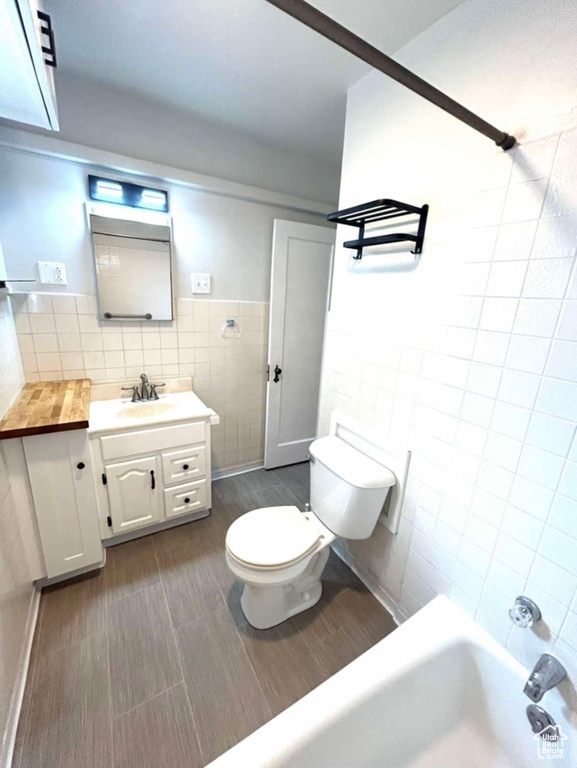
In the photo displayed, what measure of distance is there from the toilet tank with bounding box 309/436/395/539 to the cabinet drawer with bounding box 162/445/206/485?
2.44 feet

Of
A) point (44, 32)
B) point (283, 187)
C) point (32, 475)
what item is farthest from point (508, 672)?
point (283, 187)

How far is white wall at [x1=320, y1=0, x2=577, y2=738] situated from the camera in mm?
872

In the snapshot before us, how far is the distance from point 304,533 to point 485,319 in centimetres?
112

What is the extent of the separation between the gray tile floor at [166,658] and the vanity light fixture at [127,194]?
77.3 inches

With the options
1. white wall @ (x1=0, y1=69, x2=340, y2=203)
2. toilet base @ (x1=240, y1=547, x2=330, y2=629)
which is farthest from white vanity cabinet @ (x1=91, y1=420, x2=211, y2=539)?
white wall @ (x1=0, y1=69, x2=340, y2=203)

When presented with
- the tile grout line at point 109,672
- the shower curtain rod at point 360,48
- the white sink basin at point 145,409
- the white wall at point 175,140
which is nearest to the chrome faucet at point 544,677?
the tile grout line at point 109,672

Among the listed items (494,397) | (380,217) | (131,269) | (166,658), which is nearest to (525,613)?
(494,397)

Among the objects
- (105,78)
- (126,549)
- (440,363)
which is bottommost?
(126,549)

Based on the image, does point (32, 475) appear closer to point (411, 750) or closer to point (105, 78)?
point (411, 750)

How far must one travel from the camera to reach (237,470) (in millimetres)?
2629

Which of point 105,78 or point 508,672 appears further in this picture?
point 105,78

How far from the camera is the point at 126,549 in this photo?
1831 millimetres

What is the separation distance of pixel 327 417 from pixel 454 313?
3.00 ft

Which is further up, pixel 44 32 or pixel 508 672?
pixel 44 32
